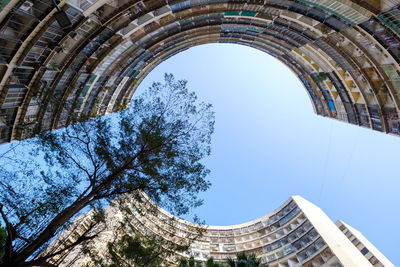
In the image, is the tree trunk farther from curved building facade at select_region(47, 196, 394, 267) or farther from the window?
the window

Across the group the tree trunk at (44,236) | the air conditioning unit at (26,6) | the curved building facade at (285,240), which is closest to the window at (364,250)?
the curved building facade at (285,240)

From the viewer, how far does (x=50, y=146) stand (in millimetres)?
10625

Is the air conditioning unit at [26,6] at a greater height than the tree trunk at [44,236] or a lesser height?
greater

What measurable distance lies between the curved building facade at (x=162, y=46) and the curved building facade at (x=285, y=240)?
A: 13.9 m

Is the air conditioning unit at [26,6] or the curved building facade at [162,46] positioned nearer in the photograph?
the air conditioning unit at [26,6]

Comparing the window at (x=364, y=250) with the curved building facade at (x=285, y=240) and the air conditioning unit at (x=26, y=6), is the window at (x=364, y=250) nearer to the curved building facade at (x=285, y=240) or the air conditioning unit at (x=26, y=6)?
the curved building facade at (x=285, y=240)

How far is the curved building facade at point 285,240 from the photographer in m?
24.4

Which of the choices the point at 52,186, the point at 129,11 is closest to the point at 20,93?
the point at 52,186

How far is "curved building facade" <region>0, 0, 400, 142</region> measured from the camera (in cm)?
1212

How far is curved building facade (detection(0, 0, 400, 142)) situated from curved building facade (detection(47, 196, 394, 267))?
45.7 feet

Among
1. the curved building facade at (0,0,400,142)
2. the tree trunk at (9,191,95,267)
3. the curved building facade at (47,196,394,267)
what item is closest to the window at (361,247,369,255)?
the curved building facade at (47,196,394,267)

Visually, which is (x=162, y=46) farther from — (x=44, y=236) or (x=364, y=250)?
(x=364, y=250)

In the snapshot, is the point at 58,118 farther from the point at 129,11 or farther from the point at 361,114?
the point at 361,114

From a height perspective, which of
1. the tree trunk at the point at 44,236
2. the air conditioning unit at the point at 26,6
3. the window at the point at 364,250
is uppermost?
the window at the point at 364,250
